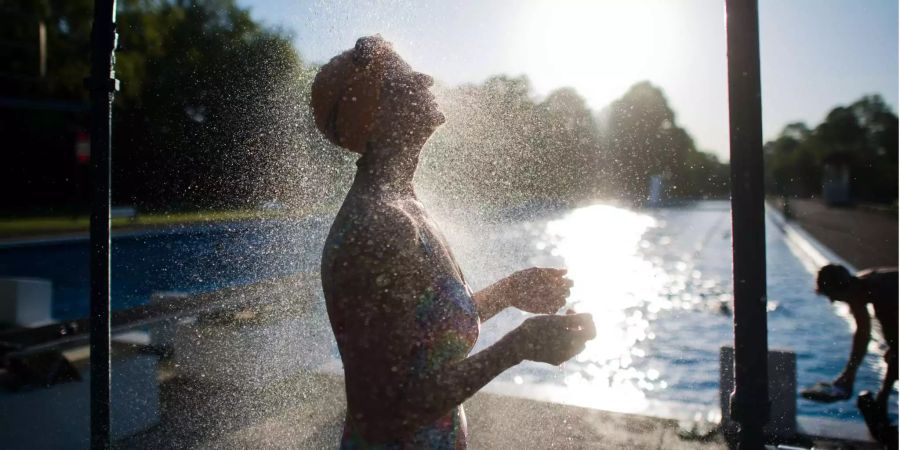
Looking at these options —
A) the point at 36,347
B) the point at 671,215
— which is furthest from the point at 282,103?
the point at 671,215

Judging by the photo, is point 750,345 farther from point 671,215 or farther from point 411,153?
point 671,215

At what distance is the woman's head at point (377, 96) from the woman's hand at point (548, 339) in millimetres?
440

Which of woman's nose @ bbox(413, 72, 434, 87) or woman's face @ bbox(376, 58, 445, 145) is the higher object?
woman's nose @ bbox(413, 72, 434, 87)

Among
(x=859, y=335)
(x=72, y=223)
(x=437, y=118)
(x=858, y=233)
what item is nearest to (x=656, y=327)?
(x=859, y=335)

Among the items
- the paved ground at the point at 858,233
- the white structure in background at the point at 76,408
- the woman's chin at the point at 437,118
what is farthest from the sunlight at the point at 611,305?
the paved ground at the point at 858,233

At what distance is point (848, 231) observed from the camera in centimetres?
3488

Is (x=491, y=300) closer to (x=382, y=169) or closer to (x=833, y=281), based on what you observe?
(x=382, y=169)

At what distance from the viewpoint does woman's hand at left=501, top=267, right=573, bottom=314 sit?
162 cm

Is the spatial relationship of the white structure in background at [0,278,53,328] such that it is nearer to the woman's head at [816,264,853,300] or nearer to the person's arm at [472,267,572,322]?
the person's arm at [472,267,572,322]

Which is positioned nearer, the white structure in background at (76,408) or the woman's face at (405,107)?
the woman's face at (405,107)

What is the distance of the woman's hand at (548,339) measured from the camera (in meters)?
1.16

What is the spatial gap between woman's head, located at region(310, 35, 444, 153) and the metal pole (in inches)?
37.1

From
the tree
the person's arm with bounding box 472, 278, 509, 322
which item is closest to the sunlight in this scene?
the person's arm with bounding box 472, 278, 509, 322

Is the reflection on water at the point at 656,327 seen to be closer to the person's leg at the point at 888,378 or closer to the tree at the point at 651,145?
the person's leg at the point at 888,378
